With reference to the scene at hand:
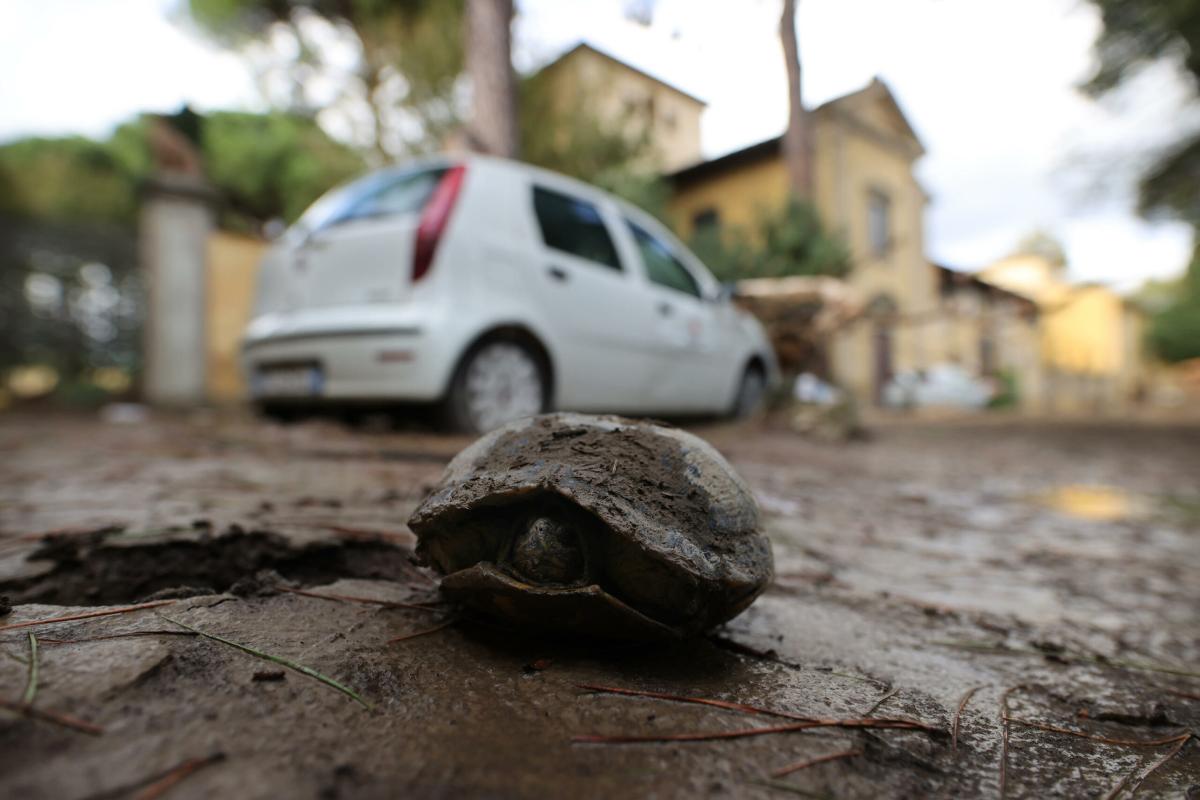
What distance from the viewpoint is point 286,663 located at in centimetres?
91

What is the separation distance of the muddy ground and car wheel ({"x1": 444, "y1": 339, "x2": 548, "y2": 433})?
1014 millimetres

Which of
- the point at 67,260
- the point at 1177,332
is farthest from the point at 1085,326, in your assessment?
the point at 67,260

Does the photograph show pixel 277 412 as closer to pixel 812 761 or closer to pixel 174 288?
pixel 174 288

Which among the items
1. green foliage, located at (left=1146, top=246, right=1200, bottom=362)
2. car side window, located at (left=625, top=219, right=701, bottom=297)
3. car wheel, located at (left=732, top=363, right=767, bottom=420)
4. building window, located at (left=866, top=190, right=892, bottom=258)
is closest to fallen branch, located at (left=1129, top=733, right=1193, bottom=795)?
car side window, located at (left=625, top=219, right=701, bottom=297)

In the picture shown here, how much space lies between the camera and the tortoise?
0.97m

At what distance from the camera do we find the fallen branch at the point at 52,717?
699 millimetres

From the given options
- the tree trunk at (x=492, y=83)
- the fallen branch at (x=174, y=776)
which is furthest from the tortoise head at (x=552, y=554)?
the tree trunk at (x=492, y=83)

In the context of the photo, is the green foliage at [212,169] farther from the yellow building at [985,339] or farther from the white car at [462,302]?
the yellow building at [985,339]

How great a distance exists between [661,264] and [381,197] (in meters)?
1.93

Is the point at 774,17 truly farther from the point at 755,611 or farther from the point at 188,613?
the point at 188,613

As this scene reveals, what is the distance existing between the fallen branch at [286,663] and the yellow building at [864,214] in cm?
1062

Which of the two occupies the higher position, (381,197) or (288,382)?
(381,197)

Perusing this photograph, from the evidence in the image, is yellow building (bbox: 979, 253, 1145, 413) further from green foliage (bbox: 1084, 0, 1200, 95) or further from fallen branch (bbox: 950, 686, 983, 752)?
fallen branch (bbox: 950, 686, 983, 752)

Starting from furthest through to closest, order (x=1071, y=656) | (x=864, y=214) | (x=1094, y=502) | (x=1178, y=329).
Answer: (x=1178, y=329)
(x=864, y=214)
(x=1094, y=502)
(x=1071, y=656)
